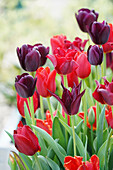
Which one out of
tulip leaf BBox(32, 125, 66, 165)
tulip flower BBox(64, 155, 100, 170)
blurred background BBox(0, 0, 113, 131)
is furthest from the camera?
blurred background BBox(0, 0, 113, 131)

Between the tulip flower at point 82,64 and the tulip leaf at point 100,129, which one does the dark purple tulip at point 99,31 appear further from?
the tulip leaf at point 100,129

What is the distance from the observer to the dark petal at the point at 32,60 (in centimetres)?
52

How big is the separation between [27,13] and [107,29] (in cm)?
259

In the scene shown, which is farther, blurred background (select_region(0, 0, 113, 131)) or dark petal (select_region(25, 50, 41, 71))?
blurred background (select_region(0, 0, 113, 131))

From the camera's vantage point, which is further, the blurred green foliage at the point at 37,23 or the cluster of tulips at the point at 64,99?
the blurred green foliage at the point at 37,23

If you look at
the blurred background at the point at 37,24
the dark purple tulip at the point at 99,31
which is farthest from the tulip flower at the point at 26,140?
the blurred background at the point at 37,24

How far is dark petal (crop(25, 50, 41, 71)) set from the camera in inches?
20.6

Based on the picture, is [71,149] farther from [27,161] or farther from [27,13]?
[27,13]

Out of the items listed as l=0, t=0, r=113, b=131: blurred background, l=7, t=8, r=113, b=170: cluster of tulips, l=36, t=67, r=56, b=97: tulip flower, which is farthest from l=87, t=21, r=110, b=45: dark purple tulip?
l=0, t=0, r=113, b=131: blurred background

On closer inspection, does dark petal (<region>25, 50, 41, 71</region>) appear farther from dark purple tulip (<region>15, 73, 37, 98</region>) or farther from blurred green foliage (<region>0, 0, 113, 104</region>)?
blurred green foliage (<region>0, 0, 113, 104</region>)

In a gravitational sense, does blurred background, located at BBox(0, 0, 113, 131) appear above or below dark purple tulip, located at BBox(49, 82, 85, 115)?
above

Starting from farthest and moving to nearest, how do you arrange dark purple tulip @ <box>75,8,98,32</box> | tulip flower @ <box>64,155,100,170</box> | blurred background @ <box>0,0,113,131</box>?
blurred background @ <box>0,0,113,131</box>, dark purple tulip @ <box>75,8,98,32</box>, tulip flower @ <box>64,155,100,170</box>

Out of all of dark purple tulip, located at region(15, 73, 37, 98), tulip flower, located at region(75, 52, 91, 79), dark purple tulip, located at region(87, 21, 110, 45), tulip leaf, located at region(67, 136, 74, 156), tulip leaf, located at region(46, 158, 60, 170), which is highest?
dark purple tulip, located at region(87, 21, 110, 45)

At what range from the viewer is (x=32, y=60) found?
53cm
